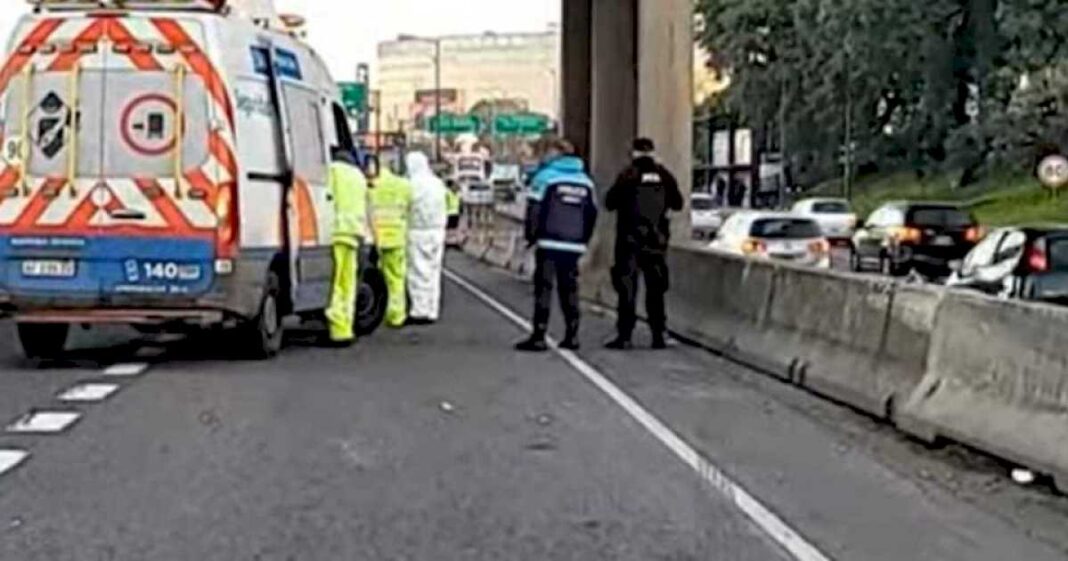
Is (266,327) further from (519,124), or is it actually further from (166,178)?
(519,124)

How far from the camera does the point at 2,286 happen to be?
1800 centimetres

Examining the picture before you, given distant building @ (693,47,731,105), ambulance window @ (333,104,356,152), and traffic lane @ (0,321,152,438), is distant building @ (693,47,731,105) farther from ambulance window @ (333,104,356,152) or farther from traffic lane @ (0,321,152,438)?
traffic lane @ (0,321,152,438)

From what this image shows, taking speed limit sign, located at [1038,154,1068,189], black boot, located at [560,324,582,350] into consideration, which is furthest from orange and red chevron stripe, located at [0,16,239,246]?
speed limit sign, located at [1038,154,1068,189]

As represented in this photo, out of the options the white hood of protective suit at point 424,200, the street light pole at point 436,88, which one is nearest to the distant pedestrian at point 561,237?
the white hood of protective suit at point 424,200

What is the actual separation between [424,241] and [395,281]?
5.32 ft

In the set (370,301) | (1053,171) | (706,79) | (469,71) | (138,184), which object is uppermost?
(469,71)

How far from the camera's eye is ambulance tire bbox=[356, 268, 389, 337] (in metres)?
23.0

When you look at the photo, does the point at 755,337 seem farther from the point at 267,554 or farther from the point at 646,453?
the point at 267,554

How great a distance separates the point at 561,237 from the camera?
67.4ft

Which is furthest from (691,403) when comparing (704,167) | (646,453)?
(704,167)

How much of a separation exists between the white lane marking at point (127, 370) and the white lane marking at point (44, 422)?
2.87 m

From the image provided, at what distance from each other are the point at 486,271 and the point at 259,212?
2675 cm

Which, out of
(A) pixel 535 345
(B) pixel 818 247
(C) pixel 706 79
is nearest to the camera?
(A) pixel 535 345

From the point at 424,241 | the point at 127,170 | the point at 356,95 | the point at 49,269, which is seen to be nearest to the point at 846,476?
the point at 127,170
